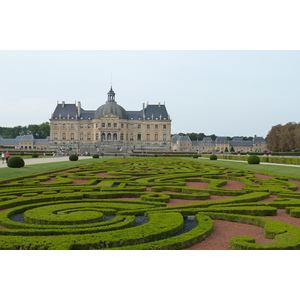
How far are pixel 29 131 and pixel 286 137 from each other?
90.9 meters

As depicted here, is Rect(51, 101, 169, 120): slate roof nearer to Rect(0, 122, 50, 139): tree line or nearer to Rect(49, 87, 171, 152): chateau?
Rect(49, 87, 171, 152): chateau

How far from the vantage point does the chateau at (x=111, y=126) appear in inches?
3209

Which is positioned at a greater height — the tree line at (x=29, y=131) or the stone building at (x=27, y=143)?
the tree line at (x=29, y=131)

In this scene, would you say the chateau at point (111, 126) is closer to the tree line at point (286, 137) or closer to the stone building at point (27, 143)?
the stone building at point (27, 143)

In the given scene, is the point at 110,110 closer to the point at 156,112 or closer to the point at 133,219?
the point at 156,112

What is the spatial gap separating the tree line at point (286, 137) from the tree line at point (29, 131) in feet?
264

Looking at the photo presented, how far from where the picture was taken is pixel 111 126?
81125 millimetres

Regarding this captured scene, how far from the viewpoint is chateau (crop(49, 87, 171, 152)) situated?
267 ft

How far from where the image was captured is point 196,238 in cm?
421

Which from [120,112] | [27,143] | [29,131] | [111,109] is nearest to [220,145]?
[120,112]

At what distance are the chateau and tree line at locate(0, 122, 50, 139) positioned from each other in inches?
1256

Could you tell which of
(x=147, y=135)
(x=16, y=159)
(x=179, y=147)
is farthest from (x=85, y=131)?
(x=16, y=159)

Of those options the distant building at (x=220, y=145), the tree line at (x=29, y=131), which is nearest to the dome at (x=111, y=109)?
the distant building at (x=220, y=145)

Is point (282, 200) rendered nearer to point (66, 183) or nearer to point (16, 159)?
point (66, 183)
